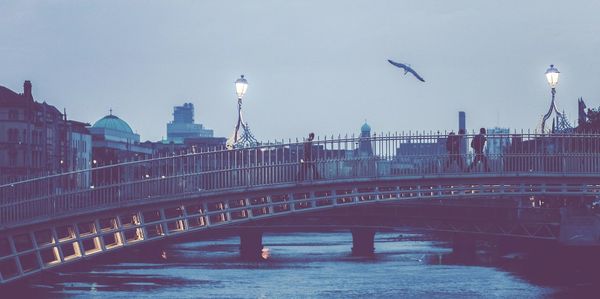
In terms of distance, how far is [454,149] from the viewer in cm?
4438

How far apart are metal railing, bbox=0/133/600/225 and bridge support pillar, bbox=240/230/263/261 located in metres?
48.3

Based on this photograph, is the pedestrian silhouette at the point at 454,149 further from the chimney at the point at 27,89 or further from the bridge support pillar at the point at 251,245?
the chimney at the point at 27,89

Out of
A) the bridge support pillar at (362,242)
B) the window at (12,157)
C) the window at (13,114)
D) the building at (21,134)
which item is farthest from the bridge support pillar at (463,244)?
the window at (13,114)

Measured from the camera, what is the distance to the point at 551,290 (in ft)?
212

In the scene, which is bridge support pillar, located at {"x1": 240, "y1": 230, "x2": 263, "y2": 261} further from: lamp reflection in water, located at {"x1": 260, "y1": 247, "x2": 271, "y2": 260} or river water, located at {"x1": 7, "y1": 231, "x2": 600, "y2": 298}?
river water, located at {"x1": 7, "y1": 231, "x2": 600, "y2": 298}

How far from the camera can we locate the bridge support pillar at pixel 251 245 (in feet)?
306

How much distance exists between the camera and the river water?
207 ft

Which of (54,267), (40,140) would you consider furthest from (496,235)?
(40,140)

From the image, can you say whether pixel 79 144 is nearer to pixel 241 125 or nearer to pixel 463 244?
pixel 463 244

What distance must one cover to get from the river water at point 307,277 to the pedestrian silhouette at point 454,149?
58.6 ft

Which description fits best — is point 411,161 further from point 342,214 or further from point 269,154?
point 342,214

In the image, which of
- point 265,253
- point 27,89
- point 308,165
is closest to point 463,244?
point 265,253

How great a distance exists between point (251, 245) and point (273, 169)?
52026mm

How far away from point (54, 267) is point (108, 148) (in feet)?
495
